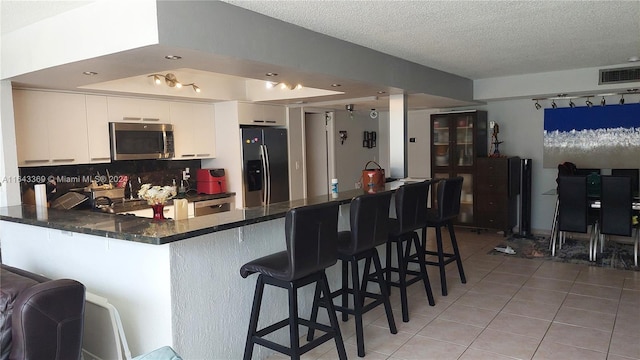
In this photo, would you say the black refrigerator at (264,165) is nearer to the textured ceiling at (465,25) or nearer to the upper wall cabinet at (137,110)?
the upper wall cabinet at (137,110)

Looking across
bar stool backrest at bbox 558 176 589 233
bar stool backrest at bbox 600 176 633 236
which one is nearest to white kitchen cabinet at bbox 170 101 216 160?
bar stool backrest at bbox 558 176 589 233

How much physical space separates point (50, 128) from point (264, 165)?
8.17 feet

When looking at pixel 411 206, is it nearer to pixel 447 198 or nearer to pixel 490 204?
pixel 447 198

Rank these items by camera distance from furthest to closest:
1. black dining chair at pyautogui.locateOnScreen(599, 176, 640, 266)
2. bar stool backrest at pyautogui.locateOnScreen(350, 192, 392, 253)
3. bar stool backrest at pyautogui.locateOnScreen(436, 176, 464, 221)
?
black dining chair at pyautogui.locateOnScreen(599, 176, 640, 266)
bar stool backrest at pyautogui.locateOnScreen(436, 176, 464, 221)
bar stool backrest at pyautogui.locateOnScreen(350, 192, 392, 253)

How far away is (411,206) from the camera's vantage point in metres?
3.74

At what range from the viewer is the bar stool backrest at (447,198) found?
4211 millimetres

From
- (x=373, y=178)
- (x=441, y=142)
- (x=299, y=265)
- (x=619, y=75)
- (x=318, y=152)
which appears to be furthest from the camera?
A: (x=318, y=152)

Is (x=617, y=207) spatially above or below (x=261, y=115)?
below

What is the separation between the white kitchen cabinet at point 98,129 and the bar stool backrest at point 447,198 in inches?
133

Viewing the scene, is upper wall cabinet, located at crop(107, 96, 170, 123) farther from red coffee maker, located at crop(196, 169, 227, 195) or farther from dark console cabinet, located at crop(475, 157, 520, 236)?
dark console cabinet, located at crop(475, 157, 520, 236)

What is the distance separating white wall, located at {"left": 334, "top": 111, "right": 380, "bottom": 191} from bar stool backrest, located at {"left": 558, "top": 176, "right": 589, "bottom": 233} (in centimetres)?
301

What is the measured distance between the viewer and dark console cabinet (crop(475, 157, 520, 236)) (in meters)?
6.52

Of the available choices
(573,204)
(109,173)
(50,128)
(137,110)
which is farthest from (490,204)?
(50,128)

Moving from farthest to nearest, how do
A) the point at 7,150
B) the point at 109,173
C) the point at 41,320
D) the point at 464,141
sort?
the point at 464,141, the point at 109,173, the point at 7,150, the point at 41,320
